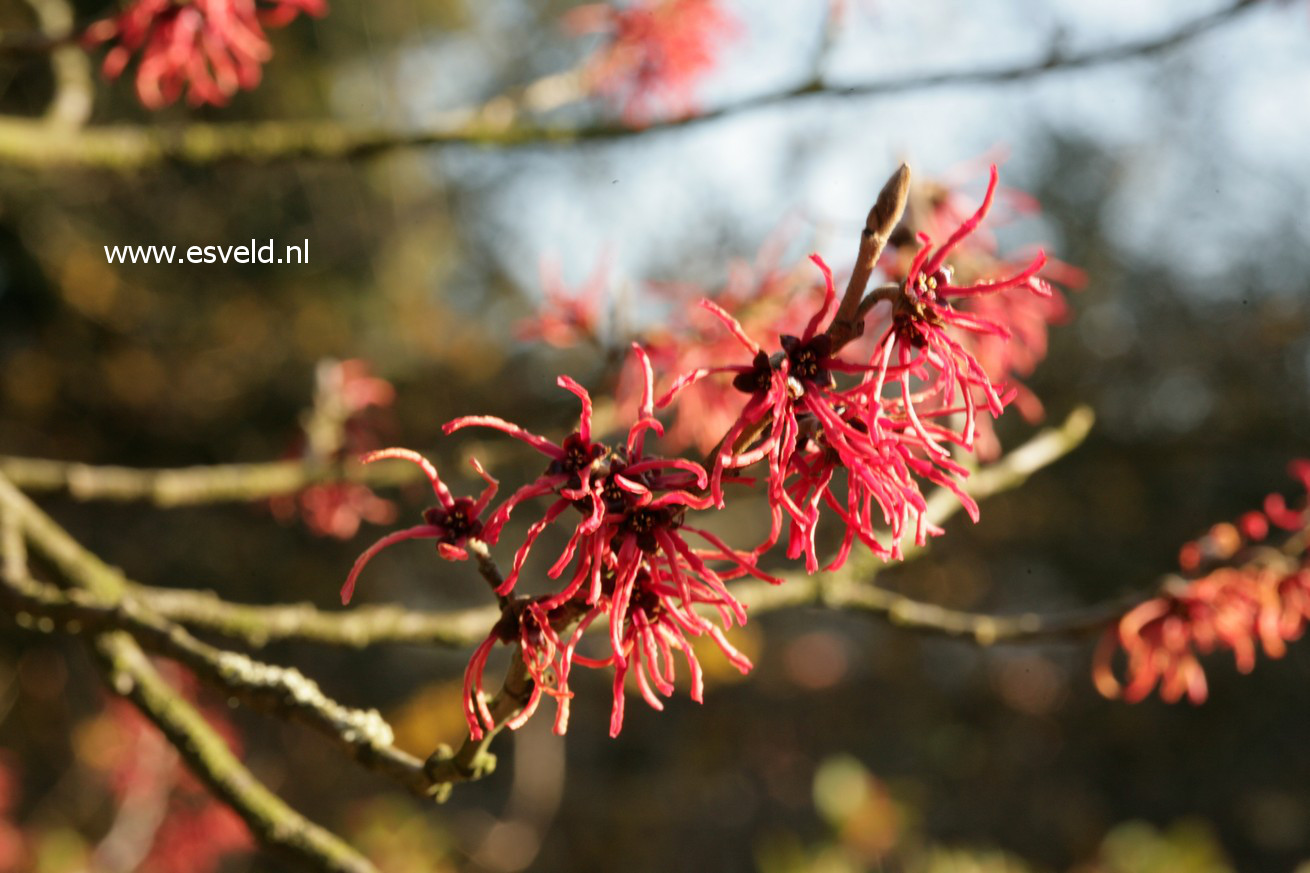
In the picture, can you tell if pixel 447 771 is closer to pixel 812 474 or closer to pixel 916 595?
pixel 812 474

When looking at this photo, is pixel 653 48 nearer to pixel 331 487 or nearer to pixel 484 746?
pixel 331 487

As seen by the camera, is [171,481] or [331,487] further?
[331,487]

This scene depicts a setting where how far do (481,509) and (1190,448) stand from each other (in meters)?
5.55

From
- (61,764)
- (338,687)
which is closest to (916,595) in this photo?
(338,687)

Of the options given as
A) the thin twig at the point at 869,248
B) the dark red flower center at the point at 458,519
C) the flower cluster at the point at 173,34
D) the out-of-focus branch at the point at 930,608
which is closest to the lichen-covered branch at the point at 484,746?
the dark red flower center at the point at 458,519

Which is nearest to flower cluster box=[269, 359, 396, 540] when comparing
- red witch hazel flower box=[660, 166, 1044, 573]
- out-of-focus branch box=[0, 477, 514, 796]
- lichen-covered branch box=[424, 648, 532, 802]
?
out-of-focus branch box=[0, 477, 514, 796]

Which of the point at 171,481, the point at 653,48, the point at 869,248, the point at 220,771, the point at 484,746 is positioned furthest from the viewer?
the point at 653,48

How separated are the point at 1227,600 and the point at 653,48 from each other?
173cm

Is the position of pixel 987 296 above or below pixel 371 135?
below

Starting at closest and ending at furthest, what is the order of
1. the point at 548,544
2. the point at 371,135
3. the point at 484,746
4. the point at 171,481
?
the point at 484,746, the point at 171,481, the point at 371,135, the point at 548,544

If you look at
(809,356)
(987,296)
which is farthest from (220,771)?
(987,296)

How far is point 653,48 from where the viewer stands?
236 centimetres

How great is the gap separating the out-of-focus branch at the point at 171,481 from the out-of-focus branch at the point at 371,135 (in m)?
0.57

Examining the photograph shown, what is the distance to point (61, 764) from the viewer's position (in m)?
6.09
